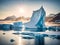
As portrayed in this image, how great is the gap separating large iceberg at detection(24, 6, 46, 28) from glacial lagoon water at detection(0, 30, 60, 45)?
11 centimetres

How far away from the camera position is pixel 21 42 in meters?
2.19

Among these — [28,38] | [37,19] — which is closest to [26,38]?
[28,38]

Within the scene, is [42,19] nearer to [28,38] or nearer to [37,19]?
[37,19]

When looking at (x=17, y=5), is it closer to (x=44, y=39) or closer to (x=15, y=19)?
(x=15, y=19)

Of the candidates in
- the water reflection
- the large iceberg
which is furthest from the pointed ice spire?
the water reflection

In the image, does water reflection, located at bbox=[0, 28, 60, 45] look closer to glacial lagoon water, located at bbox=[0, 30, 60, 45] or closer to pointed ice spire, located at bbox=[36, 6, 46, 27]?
glacial lagoon water, located at bbox=[0, 30, 60, 45]

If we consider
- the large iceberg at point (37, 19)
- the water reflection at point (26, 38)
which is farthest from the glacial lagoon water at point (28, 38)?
the large iceberg at point (37, 19)

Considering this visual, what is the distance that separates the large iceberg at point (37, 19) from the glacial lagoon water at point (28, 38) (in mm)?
107

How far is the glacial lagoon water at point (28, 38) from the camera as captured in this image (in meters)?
2.18

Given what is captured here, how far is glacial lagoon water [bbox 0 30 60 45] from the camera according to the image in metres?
2.18

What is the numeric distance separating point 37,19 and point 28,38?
12.2 inches

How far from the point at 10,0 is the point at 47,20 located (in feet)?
2.08

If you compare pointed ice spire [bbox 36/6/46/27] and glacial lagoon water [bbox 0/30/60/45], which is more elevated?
pointed ice spire [bbox 36/6/46/27]

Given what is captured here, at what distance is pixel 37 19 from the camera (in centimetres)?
219
